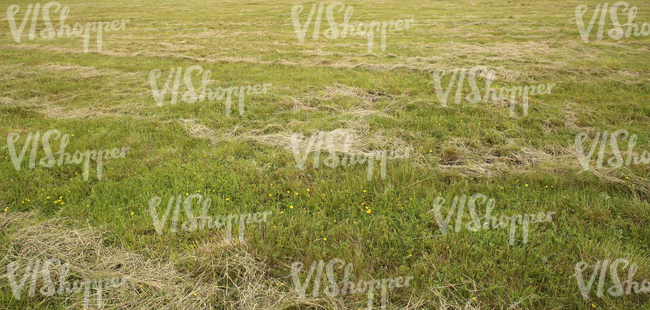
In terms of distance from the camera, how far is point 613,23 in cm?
1728

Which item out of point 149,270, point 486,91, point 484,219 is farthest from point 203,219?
point 486,91

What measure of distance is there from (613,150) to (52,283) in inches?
270

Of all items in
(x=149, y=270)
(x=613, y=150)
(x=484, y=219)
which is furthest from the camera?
(x=613, y=150)

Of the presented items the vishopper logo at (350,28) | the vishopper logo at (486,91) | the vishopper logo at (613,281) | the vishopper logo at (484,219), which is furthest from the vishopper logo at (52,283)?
the vishopper logo at (350,28)

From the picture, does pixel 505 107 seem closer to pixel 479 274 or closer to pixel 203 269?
pixel 479 274

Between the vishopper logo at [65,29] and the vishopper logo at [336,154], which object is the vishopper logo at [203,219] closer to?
the vishopper logo at [336,154]

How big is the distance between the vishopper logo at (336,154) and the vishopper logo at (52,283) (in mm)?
2577

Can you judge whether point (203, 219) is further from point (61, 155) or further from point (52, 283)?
point (61, 155)

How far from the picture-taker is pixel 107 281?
284 centimetres

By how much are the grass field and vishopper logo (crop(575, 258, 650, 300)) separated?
1.4 inches

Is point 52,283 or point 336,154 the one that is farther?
point 336,154

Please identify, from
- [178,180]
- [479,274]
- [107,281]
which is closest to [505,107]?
[479,274]

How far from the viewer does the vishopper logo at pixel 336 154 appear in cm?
470

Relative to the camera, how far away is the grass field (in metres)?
2.76
